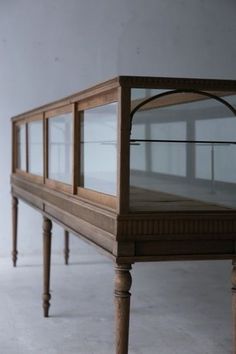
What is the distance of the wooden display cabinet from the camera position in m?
2.74

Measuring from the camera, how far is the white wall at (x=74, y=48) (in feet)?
21.9

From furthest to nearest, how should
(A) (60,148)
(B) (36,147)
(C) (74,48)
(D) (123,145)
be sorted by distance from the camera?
(C) (74,48), (B) (36,147), (A) (60,148), (D) (123,145)

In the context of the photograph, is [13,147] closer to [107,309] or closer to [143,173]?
[107,309]

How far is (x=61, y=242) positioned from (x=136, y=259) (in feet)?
13.7

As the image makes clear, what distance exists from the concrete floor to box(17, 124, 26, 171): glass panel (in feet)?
3.16

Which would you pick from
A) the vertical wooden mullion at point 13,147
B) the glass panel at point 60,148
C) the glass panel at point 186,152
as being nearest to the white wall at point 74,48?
the vertical wooden mullion at point 13,147

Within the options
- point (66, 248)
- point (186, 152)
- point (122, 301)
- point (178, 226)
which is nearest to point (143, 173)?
point (186, 152)

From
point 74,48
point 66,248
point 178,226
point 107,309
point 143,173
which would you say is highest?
point 74,48

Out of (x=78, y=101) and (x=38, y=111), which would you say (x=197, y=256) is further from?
(x=38, y=111)

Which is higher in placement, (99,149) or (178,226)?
(99,149)

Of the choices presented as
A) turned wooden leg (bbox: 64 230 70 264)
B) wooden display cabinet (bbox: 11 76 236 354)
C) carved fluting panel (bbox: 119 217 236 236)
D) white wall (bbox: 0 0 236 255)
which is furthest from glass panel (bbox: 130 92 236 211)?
white wall (bbox: 0 0 236 255)

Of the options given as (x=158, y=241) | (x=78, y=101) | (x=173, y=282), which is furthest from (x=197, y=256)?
(x=173, y=282)

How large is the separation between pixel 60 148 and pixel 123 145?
161 centimetres

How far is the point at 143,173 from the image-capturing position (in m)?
3.68
